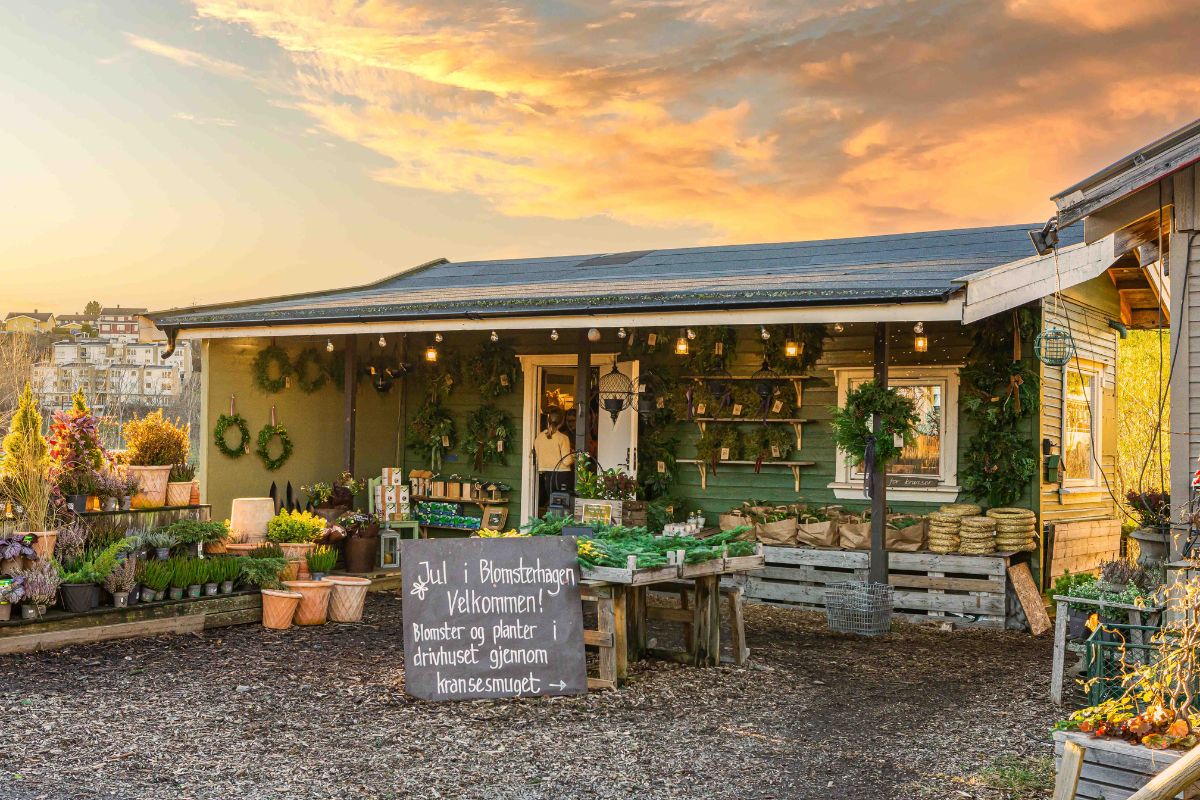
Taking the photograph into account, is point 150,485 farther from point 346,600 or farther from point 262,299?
point 262,299

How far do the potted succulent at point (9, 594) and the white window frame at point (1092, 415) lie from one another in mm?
9570

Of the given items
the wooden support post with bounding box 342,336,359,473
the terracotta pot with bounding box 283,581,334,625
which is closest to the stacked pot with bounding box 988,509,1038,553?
the terracotta pot with bounding box 283,581,334,625

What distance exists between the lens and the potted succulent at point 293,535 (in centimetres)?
990

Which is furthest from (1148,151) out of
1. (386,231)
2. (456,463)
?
(386,231)

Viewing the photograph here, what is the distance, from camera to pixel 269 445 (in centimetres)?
1274

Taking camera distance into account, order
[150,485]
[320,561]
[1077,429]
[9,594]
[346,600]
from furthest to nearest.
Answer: [1077,429] → [320,561] → [150,485] → [346,600] → [9,594]

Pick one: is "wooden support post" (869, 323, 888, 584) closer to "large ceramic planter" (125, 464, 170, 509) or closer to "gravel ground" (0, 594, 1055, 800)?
"gravel ground" (0, 594, 1055, 800)

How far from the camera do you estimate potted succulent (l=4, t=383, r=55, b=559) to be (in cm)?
799

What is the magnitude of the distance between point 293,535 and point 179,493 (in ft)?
3.60

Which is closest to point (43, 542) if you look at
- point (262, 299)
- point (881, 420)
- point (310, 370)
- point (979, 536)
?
point (310, 370)

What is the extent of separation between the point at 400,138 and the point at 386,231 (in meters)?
1.93

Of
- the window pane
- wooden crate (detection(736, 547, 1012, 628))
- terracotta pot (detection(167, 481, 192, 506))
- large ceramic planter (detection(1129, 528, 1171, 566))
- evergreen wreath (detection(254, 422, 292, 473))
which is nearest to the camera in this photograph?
large ceramic planter (detection(1129, 528, 1171, 566))

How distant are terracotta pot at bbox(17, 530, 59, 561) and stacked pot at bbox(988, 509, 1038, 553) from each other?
8.22 m

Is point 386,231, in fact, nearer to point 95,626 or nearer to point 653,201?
point 653,201
